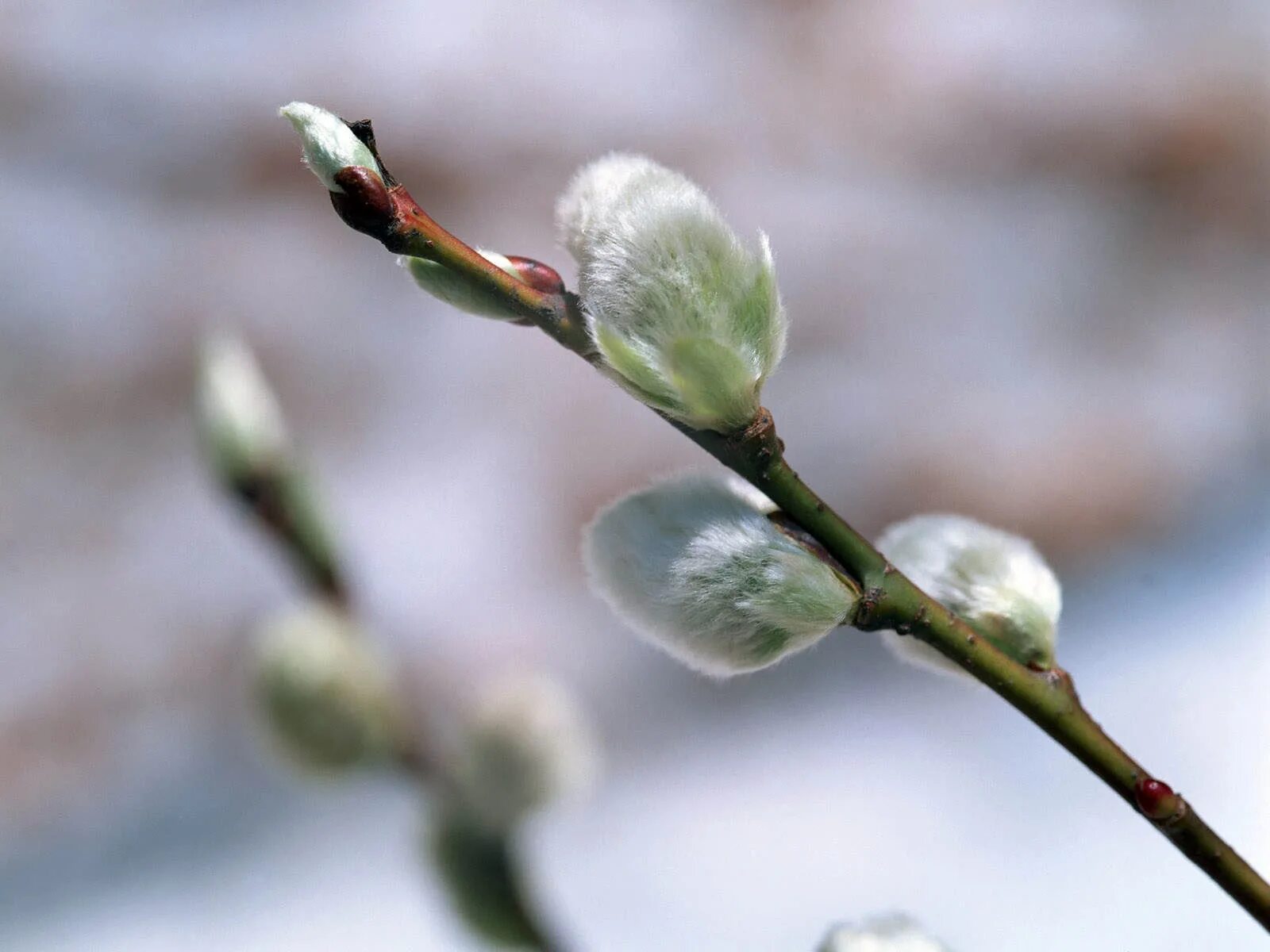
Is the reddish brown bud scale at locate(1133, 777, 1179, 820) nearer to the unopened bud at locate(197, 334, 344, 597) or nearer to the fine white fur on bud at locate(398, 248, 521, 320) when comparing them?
the fine white fur on bud at locate(398, 248, 521, 320)

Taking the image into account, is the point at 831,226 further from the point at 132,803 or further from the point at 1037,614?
the point at 1037,614

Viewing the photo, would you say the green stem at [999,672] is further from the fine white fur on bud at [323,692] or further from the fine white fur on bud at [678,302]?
the fine white fur on bud at [323,692]

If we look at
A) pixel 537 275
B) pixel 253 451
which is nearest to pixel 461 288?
pixel 537 275

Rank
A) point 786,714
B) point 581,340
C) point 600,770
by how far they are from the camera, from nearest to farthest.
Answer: point 581,340 → point 600,770 → point 786,714

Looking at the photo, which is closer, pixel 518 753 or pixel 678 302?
pixel 678 302

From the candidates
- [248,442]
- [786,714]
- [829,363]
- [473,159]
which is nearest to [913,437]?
[829,363]

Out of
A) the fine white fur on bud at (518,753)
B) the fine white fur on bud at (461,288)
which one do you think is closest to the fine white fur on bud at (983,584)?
the fine white fur on bud at (461,288)

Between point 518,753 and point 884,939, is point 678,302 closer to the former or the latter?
point 884,939
